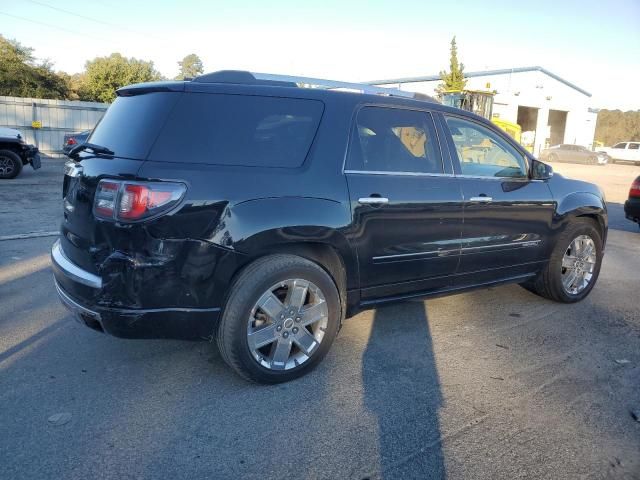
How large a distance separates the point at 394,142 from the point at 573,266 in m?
2.52

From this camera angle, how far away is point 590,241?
5.32 meters

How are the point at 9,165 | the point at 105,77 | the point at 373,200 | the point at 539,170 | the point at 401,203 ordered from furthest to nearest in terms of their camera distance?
the point at 105,77
the point at 9,165
the point at 539,170
the point at 401,203
the point at 373,200

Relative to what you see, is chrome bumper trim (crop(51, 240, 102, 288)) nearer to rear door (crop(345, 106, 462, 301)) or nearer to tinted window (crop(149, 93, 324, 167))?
tinted window (crop(149, 93, 324, 167))

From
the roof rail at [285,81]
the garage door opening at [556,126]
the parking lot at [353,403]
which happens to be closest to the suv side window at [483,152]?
the roof rail at [285,81]

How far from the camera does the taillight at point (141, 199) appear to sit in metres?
2.95

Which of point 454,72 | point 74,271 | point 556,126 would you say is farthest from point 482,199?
point 556,126

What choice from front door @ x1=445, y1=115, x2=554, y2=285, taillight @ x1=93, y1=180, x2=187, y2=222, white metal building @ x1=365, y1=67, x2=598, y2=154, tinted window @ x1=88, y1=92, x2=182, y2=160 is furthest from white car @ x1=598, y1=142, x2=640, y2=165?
taillight @ x1=93, y1=180, x2=187, y2=222

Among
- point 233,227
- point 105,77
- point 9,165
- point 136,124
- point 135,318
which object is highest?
point 105,77

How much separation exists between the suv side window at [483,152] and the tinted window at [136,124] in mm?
2257

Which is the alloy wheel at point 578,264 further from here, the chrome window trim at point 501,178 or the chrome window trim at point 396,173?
the chrome window trim at point 396,173

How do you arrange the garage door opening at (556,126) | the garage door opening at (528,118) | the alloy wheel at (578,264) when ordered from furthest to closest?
the garage door opening at (556,126), the garage door opening at (528,118), the alloy wheel at (578,264)

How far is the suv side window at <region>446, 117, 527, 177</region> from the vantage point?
4.32 meters

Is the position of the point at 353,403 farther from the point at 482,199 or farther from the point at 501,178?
the point at 501,178

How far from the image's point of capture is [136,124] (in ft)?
10.7
